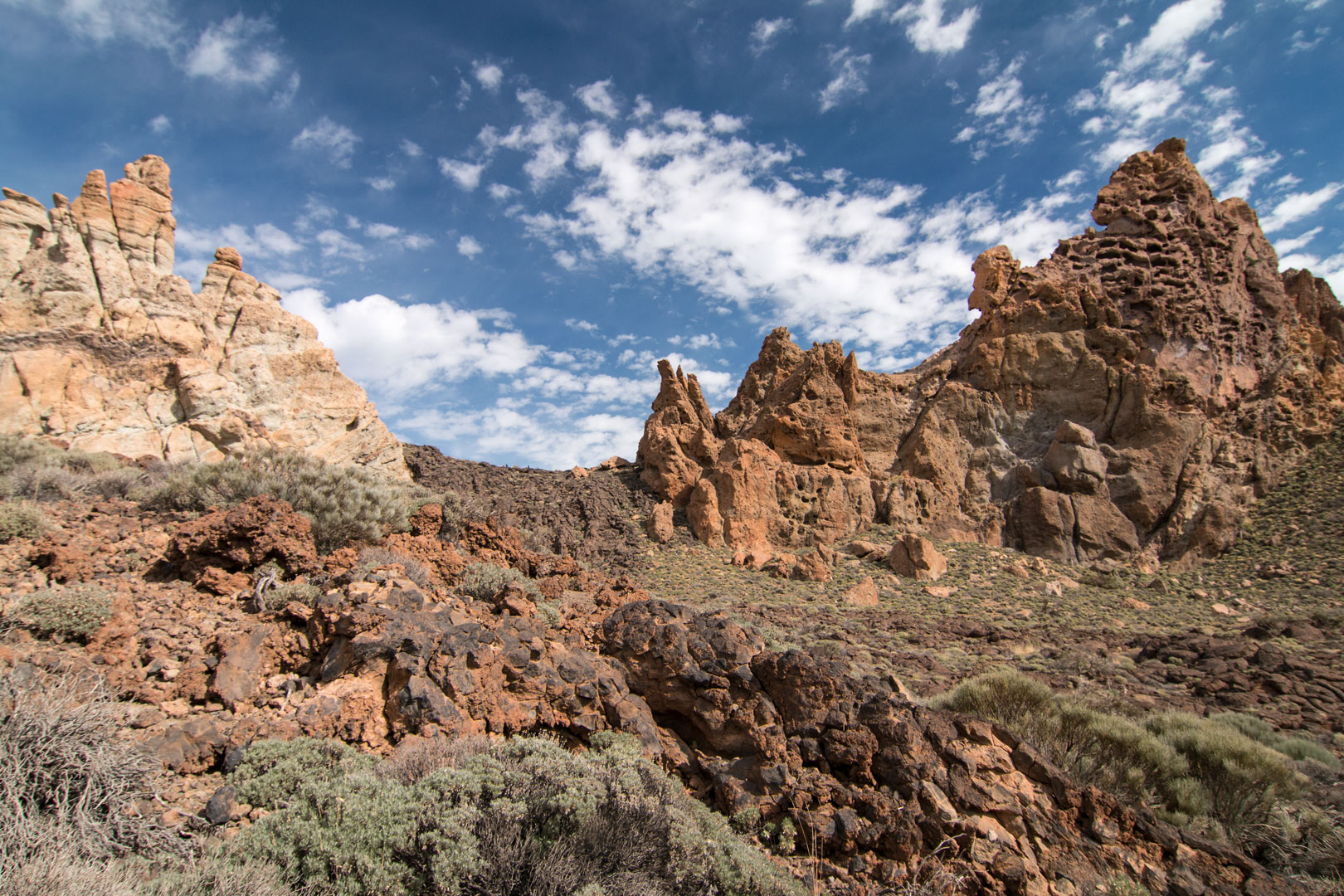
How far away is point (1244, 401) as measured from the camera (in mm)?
32656

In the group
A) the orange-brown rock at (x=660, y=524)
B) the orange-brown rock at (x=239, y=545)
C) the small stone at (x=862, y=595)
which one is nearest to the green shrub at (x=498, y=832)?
the orange-brown rock at (x=239, y=545)

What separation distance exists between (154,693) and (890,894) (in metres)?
5.50

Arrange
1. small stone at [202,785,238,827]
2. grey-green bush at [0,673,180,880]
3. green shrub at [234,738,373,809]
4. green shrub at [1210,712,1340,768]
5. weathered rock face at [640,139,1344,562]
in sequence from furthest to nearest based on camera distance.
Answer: weathered rock face at [640,139,1344,562], green shrub at [1210,712,1340,768], green shrub at [234,738,373,809], small stone at [202,785,238,827], grey-green bush at [0,673,180,880]

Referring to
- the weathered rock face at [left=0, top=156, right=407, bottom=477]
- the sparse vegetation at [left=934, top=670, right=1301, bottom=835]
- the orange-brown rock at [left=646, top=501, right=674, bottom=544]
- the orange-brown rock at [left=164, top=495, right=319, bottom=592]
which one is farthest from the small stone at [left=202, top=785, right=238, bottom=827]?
the orange-brown rock at [left=646, top=501, right=674, bottom=544]

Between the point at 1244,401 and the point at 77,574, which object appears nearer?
the point at 77,574

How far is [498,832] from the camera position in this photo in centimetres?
353

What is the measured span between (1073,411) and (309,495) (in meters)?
34.5

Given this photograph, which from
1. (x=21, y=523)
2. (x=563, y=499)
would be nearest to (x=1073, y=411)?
(x=563, y=499)

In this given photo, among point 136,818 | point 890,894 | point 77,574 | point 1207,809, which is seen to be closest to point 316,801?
point 136,818

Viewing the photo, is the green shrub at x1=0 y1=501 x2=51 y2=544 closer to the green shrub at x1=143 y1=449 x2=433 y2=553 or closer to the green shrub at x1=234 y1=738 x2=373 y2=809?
the green shrub at x1=143 y1=449 x2=433 y2=553

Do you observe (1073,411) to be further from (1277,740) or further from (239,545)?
(239,545)

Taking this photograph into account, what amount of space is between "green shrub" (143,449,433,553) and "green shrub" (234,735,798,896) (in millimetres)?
5300

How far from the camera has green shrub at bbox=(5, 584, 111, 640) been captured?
4.67 metres

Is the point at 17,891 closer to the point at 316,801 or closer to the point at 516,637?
the point at 316,801
